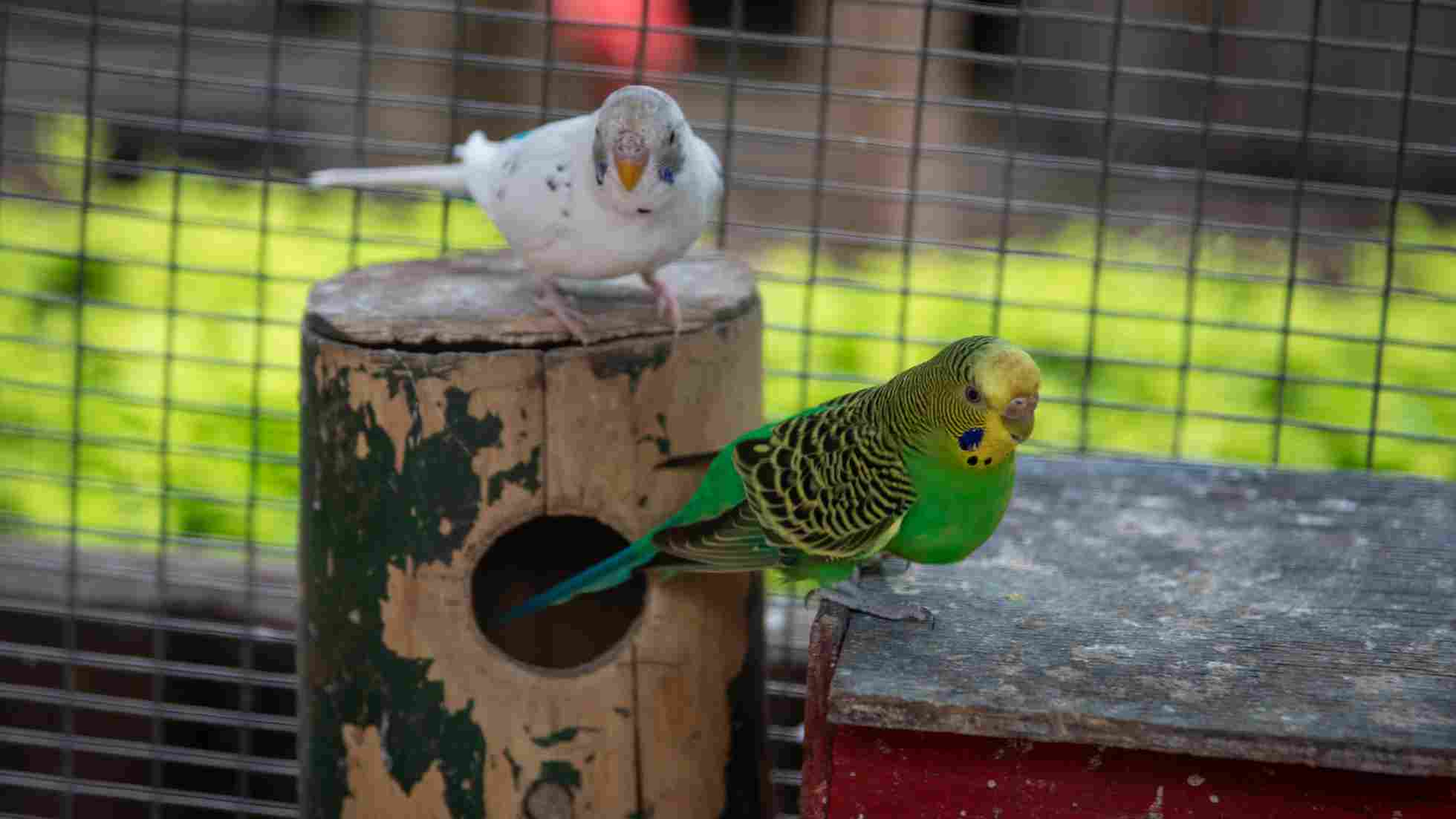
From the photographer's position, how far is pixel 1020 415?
1.65 meters

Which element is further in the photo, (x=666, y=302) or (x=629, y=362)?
(x=666, y=302)

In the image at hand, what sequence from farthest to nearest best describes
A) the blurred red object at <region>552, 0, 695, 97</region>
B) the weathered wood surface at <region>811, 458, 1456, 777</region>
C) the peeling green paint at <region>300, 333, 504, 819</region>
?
the blurred red object at <region>552, 0, 695, 97</region>
the peeling green paint at <region>300, 333, 504, 819</region>
the weathered wood surface at <region>811, 458, 1456, 777</region>

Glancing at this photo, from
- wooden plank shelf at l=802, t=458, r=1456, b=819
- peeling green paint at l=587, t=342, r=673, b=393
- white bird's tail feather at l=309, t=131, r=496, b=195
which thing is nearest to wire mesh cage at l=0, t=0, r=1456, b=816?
white bird's tail feather at l=309, t=131, r=496, b=195

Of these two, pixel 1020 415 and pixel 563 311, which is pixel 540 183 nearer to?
pixel 563 311

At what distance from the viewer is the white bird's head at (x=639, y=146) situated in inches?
74.5

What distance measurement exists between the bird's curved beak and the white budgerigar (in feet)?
1.77

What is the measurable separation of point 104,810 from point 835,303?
7.07ft

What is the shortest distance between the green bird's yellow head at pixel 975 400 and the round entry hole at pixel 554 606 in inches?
25.8

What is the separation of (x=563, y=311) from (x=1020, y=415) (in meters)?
0.65

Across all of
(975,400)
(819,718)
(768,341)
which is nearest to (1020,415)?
(975,400)

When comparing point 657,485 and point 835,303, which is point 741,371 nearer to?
point 657,485

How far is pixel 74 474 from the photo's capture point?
291 centimetres

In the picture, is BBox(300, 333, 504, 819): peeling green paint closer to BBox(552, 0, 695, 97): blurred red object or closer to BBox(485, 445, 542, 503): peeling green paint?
BBox(485, 445, 542, 503): peeling green paint

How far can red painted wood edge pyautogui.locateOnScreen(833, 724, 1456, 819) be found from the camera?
1584 millimetres
